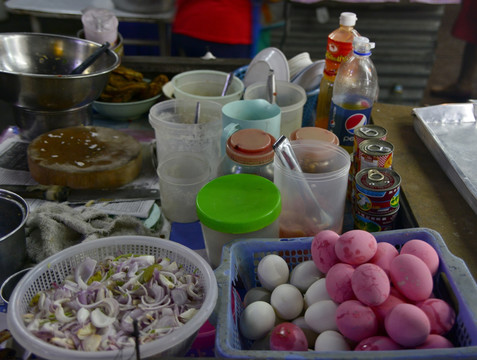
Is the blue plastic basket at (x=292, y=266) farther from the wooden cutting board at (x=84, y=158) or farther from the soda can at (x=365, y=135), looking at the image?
the wooden cutting board at (x=84, y=158)

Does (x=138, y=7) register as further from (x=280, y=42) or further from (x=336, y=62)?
(x=336, y=62)

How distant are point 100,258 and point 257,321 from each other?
1.24 ft

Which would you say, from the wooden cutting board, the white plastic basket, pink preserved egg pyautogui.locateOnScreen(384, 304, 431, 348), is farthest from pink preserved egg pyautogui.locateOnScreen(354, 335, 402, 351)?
the wooden cutting board

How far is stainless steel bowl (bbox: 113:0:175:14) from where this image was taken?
3176 mm

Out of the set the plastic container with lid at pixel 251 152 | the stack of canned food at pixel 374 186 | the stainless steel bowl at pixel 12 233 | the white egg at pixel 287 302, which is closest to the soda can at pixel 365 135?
the stack of canned food at pixel 374 186

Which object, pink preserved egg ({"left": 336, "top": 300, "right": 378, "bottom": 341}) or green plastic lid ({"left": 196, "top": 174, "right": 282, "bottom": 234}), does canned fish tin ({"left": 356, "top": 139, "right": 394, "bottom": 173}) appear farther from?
pink preserved egg ({"left": 336, "top": 300, "right": 378, "bottom": 341})

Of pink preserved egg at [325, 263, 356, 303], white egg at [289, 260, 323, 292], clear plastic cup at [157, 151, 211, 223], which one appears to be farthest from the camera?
clear plastic cup at [157, 151, 211, 223]

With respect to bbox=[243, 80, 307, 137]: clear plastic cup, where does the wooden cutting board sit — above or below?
below

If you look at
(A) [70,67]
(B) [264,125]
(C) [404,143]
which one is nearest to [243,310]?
(B) [264,125]

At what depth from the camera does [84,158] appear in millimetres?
1444

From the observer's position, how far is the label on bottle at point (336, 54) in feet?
4.38

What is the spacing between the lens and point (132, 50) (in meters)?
3.73

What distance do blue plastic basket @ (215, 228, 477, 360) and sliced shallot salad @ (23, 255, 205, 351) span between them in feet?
0.23

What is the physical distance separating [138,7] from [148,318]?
283 centimetres
